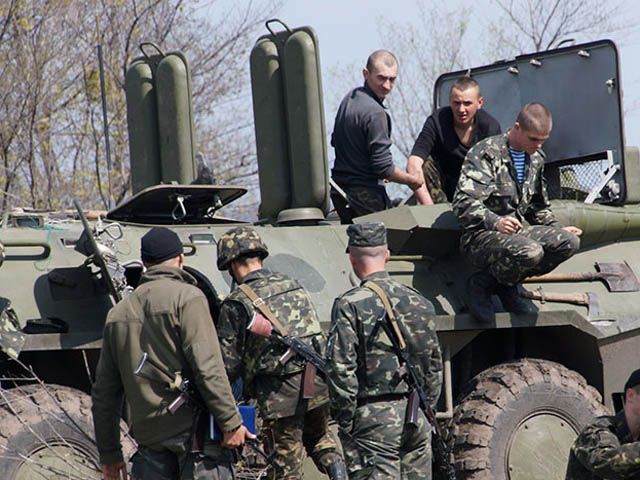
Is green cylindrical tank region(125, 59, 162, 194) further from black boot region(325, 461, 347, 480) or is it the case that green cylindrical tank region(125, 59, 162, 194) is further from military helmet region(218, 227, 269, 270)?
black boot region(325, 461, 347, 480)

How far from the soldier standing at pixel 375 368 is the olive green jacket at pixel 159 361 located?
2.20 ft

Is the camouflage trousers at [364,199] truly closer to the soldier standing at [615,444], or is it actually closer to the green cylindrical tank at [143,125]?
the green cylindrical tank at [143,125]

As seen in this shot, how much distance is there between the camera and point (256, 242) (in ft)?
26.6

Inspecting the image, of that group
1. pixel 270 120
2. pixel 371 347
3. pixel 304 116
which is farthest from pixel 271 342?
pixel 270 120

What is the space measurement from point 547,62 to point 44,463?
527 cm

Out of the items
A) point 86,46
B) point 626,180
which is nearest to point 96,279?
point 626,180

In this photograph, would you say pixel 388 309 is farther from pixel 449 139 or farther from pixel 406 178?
pixel 449 139

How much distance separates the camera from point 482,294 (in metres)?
9.58

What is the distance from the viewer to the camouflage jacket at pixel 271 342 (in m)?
7.89

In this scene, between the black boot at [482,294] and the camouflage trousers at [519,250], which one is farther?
the black boot at [482,294]

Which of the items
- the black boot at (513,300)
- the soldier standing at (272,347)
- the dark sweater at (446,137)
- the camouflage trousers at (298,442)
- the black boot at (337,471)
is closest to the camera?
the soldier standing at (272,347)

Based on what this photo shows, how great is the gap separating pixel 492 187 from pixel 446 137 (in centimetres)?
107

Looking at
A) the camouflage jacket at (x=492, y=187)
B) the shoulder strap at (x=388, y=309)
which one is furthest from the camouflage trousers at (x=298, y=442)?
the camouflage jacket at (x=492, y=187)

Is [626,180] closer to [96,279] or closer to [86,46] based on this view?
[96,279]
